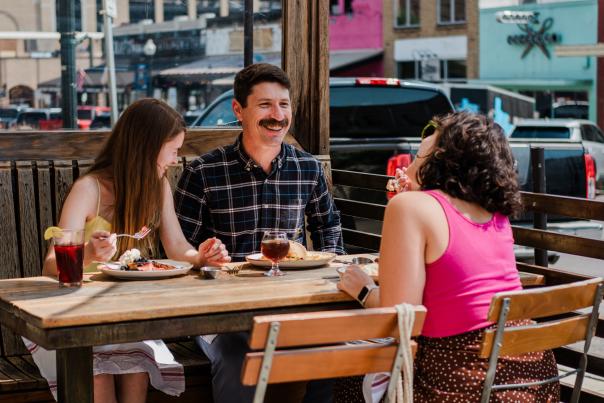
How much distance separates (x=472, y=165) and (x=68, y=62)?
3.00 meters

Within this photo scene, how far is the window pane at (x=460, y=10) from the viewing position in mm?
35281

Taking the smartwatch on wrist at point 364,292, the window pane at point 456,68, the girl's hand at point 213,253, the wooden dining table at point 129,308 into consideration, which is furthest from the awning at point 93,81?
the window pane at point 456,68

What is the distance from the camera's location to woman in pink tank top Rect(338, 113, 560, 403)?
329 cm

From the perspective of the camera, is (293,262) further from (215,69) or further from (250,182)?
(215,69)

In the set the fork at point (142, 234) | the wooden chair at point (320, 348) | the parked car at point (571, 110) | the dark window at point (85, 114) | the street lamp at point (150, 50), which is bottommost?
the parked car at point (571, 110)

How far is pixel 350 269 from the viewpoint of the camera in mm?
3641

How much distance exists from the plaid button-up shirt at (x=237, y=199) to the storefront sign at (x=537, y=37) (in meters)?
28.9

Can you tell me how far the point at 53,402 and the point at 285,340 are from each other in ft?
5.55

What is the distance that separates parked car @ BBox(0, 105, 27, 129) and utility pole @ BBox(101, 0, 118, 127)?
50 centimetres

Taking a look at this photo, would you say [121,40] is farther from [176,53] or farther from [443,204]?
[443,204]

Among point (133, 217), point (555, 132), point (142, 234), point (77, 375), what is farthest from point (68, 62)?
point (555, 132)

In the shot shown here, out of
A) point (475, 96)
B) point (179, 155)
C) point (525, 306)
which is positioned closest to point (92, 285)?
point (525, 306)

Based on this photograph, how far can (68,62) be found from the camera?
5.75 metres

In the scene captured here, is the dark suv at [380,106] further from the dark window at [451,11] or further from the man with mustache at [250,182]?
the dark window at [451,11]
